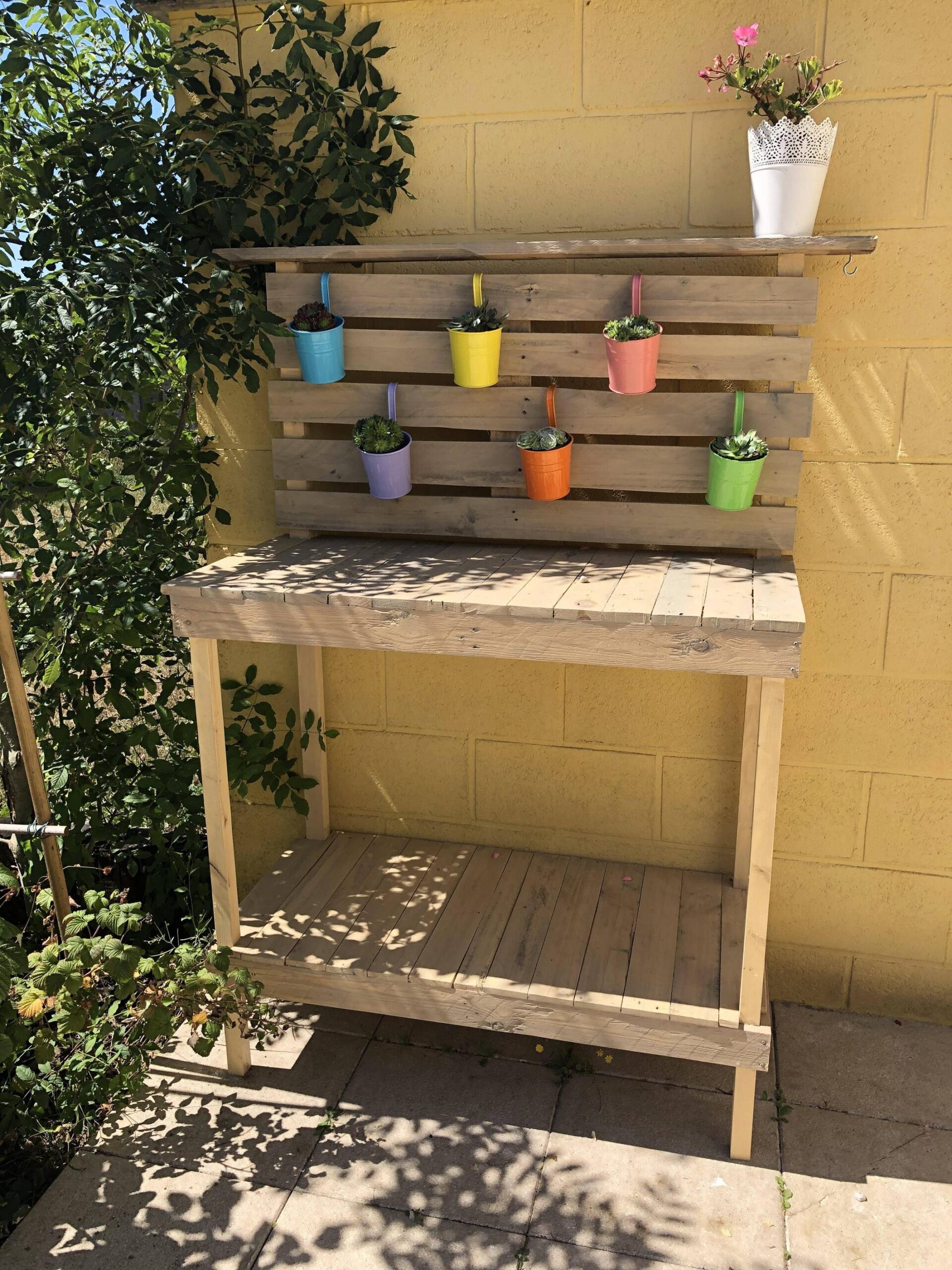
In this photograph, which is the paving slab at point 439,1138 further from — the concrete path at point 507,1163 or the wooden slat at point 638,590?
the wooden slat at point 638,590

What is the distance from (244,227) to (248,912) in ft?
5.20

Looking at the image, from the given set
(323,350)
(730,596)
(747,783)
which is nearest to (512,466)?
(323,350)

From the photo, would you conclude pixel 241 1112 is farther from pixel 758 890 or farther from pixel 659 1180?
pixel 758 890

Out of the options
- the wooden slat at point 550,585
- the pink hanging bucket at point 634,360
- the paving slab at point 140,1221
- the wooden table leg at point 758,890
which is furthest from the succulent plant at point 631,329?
the paving slab at point 140,1221

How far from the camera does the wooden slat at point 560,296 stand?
2.18 m

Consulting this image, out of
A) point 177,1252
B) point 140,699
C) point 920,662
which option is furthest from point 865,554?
point 177,1252

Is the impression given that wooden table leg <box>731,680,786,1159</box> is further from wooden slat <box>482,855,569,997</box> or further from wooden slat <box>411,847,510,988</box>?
wooden slat <box>411,847,510,988</box>

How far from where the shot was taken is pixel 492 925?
8.04 feet

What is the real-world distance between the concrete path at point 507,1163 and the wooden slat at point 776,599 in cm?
111

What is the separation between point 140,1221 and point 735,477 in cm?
186

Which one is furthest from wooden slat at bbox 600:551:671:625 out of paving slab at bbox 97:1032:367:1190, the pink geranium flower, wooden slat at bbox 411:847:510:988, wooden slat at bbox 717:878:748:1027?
paving slab at bbox 97:1032:367:1190

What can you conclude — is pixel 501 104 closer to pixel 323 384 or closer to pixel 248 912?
pixel 323 384

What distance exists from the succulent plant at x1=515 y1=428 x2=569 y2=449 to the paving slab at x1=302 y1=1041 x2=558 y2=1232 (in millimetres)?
1401

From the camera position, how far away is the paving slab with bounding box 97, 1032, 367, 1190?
220 cm
